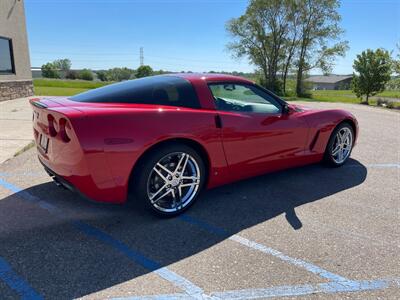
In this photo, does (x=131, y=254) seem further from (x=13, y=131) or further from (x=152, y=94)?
(x=13, y=131)

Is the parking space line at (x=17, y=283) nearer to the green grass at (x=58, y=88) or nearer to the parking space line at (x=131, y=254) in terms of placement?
the parking space line at (x=131, y=254)

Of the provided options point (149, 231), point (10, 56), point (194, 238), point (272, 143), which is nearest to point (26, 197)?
point (149, 231)

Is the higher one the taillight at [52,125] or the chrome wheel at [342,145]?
the taillight at [52,125]

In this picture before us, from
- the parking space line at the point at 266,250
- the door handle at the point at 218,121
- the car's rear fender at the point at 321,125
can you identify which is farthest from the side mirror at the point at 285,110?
the parking space line at the point at 266,250

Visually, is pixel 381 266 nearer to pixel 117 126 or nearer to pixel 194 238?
pixel 194 238

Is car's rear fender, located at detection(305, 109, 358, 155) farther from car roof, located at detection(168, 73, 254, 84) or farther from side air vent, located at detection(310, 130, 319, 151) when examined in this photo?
car roof, located at detection(168, 73, 254, 84)

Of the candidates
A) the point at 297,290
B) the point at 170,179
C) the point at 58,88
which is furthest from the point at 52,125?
the point at 58,88

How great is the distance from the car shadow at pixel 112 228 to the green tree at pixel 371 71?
97.6 ft

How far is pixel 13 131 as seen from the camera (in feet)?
22.7

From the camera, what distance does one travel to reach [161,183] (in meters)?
3.15

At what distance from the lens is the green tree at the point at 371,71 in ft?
95.9

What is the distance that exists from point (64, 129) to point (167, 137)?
2.93 feet

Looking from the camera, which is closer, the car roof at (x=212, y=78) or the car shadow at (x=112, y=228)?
the car shadow at (x=112, y=228)

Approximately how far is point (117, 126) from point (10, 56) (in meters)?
14.3
